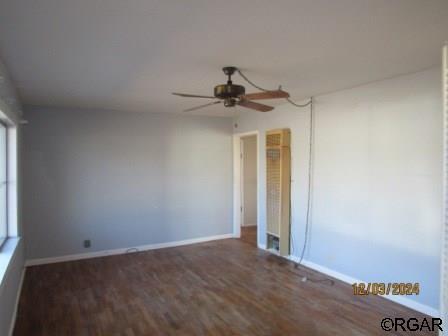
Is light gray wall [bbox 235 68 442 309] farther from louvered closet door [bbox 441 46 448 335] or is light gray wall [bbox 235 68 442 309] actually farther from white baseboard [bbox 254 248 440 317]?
louvered closet door [bbox 441 46 448 335]

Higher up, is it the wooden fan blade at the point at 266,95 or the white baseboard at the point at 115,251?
the wooden fan blade at the point at 266,95

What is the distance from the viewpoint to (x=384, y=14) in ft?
6.13

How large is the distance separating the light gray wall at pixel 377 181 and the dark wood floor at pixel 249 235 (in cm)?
136

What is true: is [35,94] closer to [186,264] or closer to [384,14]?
[186,264]

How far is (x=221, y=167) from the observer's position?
612cm

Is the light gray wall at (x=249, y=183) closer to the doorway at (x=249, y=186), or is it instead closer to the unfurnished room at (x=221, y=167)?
the doorway at (x=249, y=186)

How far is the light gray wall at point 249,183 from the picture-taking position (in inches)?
287

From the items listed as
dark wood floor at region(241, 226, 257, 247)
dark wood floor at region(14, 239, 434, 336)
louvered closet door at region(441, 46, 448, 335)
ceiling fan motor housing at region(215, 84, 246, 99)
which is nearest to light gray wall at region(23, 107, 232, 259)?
dark wood floor at region(241, 226, 257, 247)

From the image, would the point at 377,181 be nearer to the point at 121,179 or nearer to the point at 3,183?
the point at 121,179

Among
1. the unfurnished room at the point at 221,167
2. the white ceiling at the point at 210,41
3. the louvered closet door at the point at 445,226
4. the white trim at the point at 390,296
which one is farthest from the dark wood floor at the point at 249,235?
the louvered closet door at the point at 445,226

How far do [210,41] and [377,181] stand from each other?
2455 millimetres

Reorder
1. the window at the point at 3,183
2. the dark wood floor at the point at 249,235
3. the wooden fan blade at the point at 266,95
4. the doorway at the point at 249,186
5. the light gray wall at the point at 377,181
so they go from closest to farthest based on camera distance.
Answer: the wooden fan blade at the point at 266,95 → the light gray wall at the point at 377,181 → the window at the point at 3,183 → the dark wood floor at the point at 249,235 → the doorway at the point at 249,186

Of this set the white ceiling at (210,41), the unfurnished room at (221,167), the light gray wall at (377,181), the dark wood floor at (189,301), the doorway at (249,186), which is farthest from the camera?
the doorway at (249,186)

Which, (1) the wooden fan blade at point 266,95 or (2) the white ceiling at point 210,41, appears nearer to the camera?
(2) the white ceiling at point 210,41
